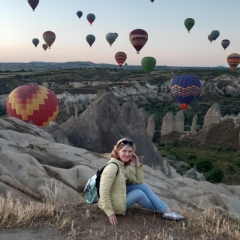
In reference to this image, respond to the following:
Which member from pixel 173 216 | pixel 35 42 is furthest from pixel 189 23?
pixel 173 216

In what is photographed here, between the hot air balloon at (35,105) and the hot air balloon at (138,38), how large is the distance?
21984 millimetres

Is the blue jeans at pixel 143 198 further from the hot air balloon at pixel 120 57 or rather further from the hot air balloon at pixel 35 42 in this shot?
the hot air balloon at pixel 35 42

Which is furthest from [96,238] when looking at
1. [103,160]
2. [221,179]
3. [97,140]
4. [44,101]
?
[221,179]

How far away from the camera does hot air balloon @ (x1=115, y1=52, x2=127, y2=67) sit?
62.5m

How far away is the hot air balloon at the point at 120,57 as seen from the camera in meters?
62.5

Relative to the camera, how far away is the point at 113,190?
4402 millimetres

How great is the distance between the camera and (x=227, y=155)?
29.6m

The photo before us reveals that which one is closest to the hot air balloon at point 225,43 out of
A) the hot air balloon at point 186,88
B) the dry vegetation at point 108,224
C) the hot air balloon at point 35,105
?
the hot air balloon at point 186,88

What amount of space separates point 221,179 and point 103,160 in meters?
11.4

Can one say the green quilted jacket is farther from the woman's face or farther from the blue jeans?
the blue jeans

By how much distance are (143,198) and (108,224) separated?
0.60 meters

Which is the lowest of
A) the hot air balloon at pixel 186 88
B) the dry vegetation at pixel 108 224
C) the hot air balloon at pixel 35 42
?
the hot air balloon at pixel 186 88

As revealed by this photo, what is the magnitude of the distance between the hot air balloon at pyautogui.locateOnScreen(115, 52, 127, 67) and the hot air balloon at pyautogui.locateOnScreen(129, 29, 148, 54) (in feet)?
70.4

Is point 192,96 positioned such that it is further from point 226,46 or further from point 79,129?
point 226,46
